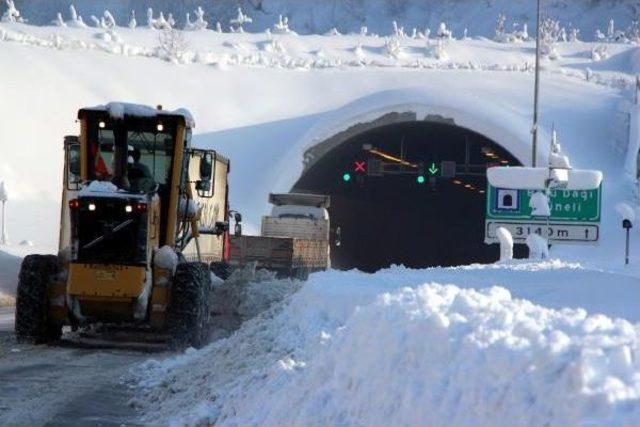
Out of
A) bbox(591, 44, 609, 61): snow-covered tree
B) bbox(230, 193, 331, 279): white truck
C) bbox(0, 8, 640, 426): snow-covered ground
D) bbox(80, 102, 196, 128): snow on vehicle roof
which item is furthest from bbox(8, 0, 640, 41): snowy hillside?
bbox(80, 102, 196, 128): snow on vehicle roof

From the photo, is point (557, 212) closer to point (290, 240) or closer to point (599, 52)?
point (290, 240)

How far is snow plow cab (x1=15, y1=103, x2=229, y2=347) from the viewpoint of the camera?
17000 millimetres

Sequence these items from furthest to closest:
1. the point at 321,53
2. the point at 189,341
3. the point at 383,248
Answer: the point at 321,53 → the point at 383,248 → the point at 189,341

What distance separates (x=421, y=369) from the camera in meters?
7.68

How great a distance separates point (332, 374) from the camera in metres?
8.84

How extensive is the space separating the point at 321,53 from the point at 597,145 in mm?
21350

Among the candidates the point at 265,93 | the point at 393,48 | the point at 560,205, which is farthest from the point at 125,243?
the point at 393,48

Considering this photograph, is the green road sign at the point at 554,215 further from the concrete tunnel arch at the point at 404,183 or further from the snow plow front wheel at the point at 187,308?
the concrete tunnel arch at the point at 404,183

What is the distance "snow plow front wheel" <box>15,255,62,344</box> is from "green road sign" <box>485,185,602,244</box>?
55.7ft

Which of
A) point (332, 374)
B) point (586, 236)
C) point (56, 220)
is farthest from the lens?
point (56, 220)

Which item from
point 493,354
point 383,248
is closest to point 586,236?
point 493,354

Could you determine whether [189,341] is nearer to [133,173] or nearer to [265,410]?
[133,173]

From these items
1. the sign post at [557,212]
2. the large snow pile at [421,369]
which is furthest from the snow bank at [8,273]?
the large snow pile at [421,369]

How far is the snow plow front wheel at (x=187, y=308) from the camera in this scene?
17.2 metres
